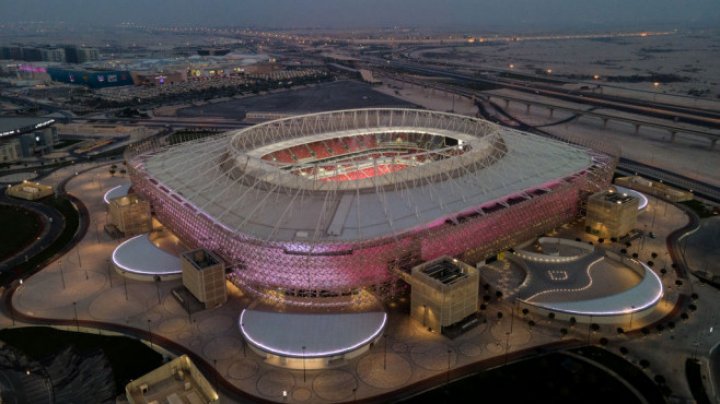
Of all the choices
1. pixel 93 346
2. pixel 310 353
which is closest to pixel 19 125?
pixel 93 346

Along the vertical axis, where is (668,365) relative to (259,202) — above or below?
below

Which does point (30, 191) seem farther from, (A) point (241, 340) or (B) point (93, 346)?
(A) point (241, 340)

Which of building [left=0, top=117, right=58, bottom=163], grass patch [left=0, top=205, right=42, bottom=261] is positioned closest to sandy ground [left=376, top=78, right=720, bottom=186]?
grass patch [left=0, top=205, right=42, bottom=261]

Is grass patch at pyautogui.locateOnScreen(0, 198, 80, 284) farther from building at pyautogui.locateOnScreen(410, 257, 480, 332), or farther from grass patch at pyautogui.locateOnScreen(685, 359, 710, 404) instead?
grass patch at pyautogui.locateOnScreen(685, 359, 710, 404)

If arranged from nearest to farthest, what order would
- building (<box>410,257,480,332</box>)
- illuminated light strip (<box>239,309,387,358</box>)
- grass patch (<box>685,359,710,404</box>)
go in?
grass patch (<box>685,359,710,404</box>) < illuminated light strip (<box>239,309,387,358</box>) < building (<box>410,257,480,332</box>)

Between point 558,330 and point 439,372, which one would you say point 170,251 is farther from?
point 558,330

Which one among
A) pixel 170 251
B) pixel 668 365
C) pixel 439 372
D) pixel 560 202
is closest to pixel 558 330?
pixel 668 365
